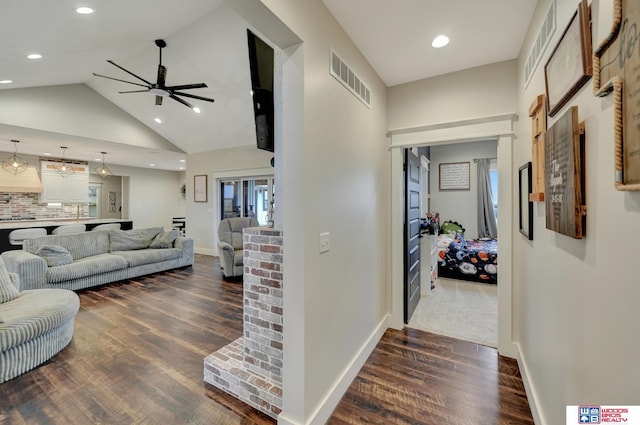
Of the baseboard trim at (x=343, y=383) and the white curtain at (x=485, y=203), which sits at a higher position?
the white curtain at (x=485, y=203)

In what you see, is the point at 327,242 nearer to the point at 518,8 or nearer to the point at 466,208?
the point at 518,8

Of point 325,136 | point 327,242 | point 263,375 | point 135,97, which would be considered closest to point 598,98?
point 325,136

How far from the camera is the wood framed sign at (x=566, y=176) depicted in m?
1.05

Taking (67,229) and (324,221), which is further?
(67,229)

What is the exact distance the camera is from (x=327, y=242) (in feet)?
5.85

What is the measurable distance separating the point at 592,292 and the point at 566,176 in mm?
484

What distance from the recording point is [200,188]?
7.38 meters

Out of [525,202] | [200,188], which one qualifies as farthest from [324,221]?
[200,188]

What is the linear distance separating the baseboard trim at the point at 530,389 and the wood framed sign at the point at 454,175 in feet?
16.2

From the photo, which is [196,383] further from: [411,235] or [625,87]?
[625,87]

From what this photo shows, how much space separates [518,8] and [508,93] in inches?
31.9

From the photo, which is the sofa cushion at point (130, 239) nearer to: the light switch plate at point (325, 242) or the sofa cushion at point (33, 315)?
the sofa cushion at point (33, 315)

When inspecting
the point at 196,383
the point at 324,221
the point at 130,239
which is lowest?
the point at 196,383

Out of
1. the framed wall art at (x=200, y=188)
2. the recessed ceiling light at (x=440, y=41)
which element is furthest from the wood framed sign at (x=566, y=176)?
the framed wall art at (x=200, y=188)
